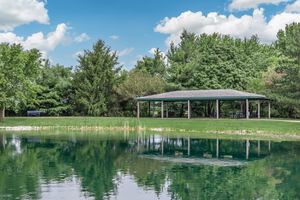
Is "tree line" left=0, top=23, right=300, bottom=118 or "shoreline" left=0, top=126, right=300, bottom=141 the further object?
"tree line" left=0, top=23, right=300, bottom=118

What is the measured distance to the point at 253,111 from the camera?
6606 cm

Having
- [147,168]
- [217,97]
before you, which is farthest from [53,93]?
[147,168]

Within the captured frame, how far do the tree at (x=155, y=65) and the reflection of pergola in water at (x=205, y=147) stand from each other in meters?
35.9

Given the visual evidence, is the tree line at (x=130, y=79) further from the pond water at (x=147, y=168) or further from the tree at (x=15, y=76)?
the pond water at (x=147, y=168)

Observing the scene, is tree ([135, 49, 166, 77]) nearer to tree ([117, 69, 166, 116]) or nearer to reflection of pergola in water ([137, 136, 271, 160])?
tree ([117, 69, 166, 116])

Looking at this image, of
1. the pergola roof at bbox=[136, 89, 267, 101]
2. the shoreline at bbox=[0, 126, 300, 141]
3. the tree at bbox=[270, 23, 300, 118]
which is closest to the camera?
the shoreline at bbox=[0, 126, 300, 141]

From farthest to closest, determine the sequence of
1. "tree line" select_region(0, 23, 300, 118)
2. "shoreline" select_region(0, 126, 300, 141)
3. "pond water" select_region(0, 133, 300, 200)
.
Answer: "tree line" select_region(0, 23, 300, 118) → "shoreline" select_region(0, 126, 300, 141) → "pond water" select_region(0, 133, 300, 200)

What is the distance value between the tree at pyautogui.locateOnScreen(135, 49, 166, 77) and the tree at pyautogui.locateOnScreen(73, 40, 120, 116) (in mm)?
8173

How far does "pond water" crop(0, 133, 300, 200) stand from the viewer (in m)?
18.2

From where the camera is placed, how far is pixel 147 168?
80.4ft

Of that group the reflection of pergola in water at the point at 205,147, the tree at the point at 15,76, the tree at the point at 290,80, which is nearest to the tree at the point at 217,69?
the tree at the point at 290,80

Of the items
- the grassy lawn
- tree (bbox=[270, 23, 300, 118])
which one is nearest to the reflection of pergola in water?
the grassy lawn

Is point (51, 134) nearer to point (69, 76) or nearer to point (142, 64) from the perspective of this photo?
point (69, 76)

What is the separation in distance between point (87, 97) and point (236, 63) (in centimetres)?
2029
